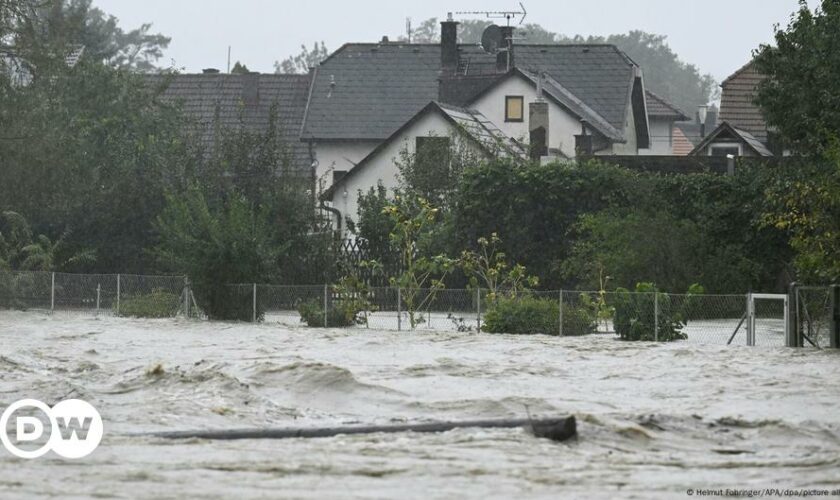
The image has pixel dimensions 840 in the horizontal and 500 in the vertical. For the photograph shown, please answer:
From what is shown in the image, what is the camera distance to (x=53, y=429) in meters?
19.0

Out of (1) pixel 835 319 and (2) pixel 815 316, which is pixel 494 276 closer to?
(2) pixel 815 316

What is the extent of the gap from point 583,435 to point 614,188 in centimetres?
2611

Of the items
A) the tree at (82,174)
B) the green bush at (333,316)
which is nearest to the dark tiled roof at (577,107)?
the tree at (82,174)

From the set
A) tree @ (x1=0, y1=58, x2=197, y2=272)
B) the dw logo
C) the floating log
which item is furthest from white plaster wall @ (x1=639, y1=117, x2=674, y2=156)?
the floating log

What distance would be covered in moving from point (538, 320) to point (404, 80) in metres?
39.7

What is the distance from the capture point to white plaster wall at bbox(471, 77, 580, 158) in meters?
65.2

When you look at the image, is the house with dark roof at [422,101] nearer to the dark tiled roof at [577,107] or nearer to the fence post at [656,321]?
the dark tiled roof at [577,107]

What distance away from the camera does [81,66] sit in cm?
5812

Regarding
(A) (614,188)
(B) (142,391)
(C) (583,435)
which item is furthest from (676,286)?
(C) (583,435)

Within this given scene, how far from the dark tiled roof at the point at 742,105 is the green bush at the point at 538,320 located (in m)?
36.7

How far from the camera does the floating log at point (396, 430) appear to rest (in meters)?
18.5

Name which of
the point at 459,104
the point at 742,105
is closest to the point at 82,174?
the point at 459,104

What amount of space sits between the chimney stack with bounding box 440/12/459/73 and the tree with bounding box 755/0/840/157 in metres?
30.4

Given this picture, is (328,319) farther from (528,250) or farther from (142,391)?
(142,391)
